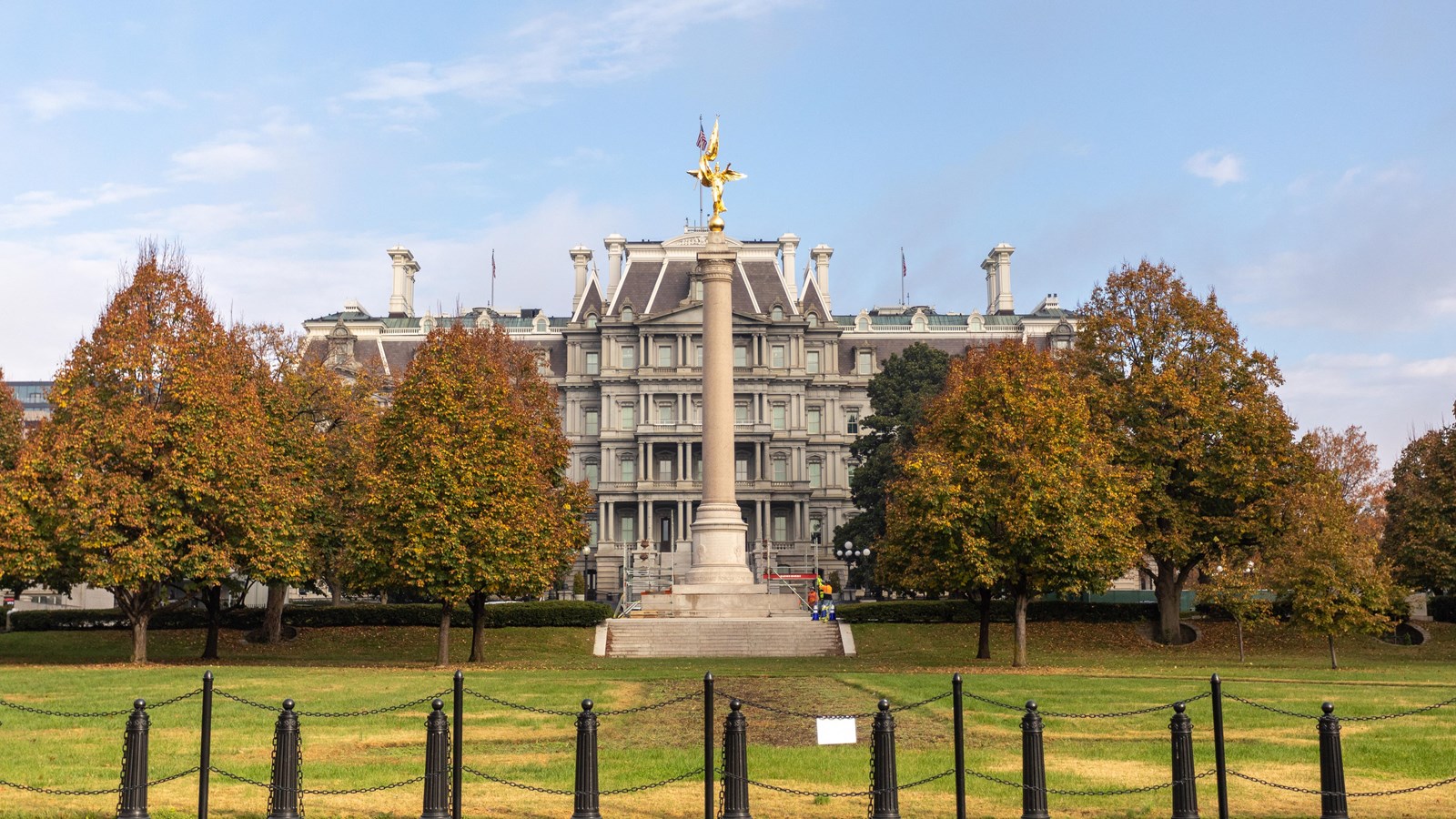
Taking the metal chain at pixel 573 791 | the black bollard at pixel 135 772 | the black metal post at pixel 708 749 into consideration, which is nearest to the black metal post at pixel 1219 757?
the black metal post at pixel 708 749

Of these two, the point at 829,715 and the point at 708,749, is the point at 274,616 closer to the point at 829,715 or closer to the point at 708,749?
the point at 829,715

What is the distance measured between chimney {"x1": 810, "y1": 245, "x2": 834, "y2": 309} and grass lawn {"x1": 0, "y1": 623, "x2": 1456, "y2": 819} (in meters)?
67.3

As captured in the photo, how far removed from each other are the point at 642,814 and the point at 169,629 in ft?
145

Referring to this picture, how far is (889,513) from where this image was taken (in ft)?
165

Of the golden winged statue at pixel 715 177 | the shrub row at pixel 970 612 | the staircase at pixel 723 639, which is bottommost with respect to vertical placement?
the staircase at pixel 723 639

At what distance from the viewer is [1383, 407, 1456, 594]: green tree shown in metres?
50.5

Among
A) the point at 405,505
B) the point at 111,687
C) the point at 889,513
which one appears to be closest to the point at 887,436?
the point at 889,513

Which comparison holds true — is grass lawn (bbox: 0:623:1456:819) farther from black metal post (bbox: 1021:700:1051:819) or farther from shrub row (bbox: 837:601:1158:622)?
shrub row (bbox: 837:601:1158:622)

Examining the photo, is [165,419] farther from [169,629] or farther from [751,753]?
[751,753]

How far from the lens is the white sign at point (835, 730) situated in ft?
46.9

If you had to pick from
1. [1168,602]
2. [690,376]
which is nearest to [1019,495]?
[1168,602]

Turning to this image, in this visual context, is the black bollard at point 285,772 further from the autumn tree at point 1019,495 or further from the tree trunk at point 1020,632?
the autumn tree at point 1019,495

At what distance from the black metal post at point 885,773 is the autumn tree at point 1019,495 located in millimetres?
28660

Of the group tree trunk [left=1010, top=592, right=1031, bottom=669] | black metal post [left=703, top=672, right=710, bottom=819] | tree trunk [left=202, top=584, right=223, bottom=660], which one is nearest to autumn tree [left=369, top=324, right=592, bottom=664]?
tree trunk [left=202, top=584, right=223, bottom=660]
